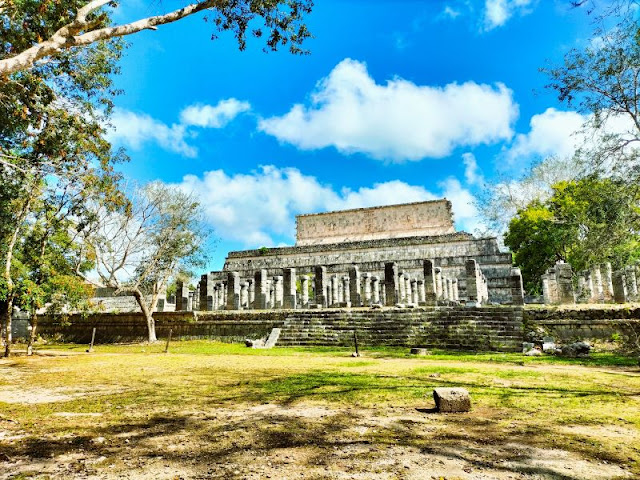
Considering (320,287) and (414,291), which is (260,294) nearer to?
(320,287)

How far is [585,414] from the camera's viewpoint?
4.24m

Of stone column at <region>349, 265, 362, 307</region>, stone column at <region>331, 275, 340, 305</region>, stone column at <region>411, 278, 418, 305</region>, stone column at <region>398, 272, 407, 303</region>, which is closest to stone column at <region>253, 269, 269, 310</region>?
stone column at <region>349, 265, 362, 307</region>

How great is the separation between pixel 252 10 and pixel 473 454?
8345 mm

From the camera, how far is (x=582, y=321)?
1161 cm

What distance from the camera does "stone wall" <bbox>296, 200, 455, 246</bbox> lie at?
102 ft

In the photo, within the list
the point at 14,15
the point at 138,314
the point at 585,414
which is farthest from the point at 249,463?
the point at 138,314

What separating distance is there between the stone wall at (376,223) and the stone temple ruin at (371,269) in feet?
A: 0.24

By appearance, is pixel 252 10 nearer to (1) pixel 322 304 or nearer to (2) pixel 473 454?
(2) pixel 473 454

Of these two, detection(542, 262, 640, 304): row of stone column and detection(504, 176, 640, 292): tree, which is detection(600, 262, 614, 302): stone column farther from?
detection(504, 176, 640, 292): tree

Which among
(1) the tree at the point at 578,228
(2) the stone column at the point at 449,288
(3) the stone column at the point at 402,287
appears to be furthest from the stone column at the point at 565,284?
(3) the stone column at the point at 402,287

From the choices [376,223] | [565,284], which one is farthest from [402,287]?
[376,223]

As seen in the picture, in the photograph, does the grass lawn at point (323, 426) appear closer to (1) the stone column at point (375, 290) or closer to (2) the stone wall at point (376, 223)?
(1) the stone column at point (375, 290)

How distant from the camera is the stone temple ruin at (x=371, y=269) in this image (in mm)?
17281

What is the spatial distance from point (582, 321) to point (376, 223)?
2139cm
